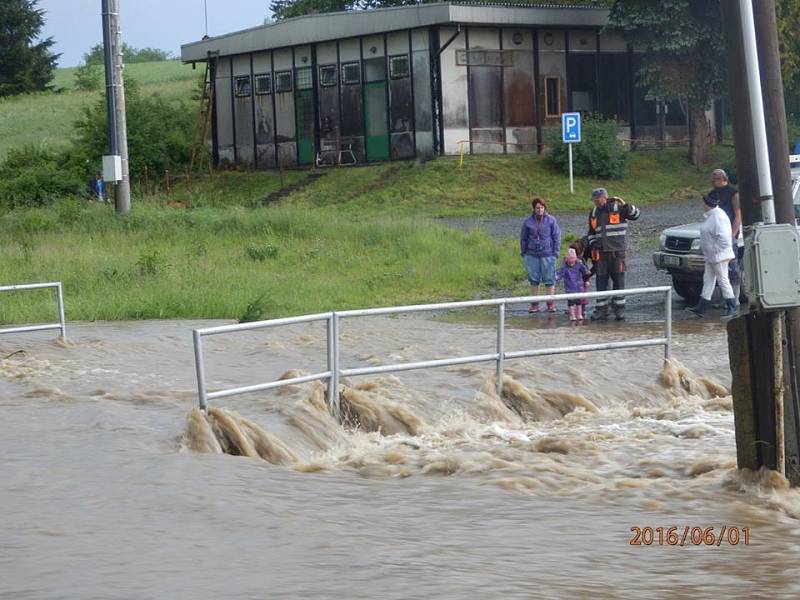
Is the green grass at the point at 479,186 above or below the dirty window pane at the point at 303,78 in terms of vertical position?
below

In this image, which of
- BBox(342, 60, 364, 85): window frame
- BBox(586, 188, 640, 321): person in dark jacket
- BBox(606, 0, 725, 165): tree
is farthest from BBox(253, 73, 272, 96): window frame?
BBox(586, 188, 640, 321): person in dark jacket

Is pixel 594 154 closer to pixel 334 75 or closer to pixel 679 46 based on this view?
pixel 679 46

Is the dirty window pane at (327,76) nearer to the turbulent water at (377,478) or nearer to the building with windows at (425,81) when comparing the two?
the building with windows at (425,81)

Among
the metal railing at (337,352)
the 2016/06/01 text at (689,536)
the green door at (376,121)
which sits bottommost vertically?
the 2016/06/01 text at (689,536)

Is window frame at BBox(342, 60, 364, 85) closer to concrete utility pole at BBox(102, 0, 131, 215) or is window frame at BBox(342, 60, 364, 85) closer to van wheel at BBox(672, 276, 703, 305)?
concrete utility pole at BBox(102, 0, 131, 215)

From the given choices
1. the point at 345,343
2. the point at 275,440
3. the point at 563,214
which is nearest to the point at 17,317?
the point at 345,343

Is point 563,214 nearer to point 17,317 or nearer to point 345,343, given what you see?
point 17,317

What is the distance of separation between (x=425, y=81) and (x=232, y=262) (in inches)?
723

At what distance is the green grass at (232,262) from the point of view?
68.8 feet

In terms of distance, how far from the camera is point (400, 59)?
140 feet

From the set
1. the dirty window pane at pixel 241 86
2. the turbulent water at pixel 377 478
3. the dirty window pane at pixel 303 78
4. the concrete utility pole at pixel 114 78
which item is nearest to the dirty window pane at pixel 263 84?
the dirty window pane at pixel 241 86

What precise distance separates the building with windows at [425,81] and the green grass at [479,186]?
1.74 m

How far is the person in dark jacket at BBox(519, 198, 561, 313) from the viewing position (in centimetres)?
1991

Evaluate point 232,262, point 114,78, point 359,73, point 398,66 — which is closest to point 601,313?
point 232,262
